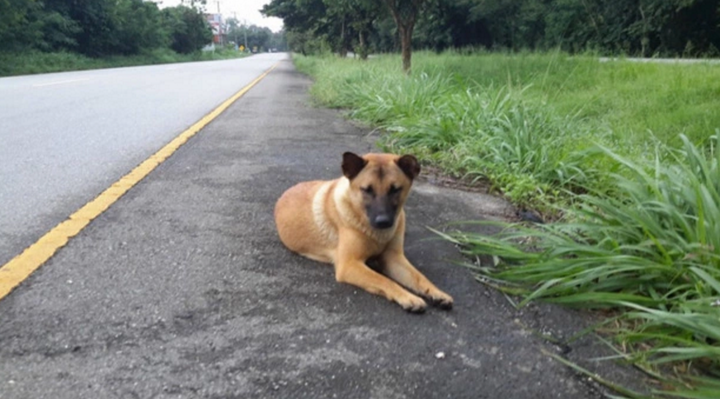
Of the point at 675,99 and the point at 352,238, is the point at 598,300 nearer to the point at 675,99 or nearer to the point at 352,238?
the point at 352,238

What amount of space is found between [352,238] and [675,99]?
703 cm

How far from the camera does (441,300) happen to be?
2979 millimetres

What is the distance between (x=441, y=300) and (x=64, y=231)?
93.0 inches

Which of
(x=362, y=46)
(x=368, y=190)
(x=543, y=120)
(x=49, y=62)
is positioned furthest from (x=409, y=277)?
(x=49, y=62)

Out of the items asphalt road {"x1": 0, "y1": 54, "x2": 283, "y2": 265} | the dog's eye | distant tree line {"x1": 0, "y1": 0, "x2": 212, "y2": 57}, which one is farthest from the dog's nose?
distant tree line {"x1": 0, "y1": 0, "x2": 212, "y2": 57}

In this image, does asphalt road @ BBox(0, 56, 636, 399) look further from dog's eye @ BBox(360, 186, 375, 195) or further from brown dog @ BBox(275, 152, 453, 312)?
dog's eye @ BBox(360, 186, 375, 195)

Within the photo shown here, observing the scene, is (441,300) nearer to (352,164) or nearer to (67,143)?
(352,164)

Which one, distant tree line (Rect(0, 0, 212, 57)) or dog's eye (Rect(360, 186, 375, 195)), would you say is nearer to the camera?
dog's eye (Rect(360, 186, 375, 195))

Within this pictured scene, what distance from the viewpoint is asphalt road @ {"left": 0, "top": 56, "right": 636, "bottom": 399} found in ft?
7.39

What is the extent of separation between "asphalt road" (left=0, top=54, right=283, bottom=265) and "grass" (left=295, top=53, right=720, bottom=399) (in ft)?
8.79

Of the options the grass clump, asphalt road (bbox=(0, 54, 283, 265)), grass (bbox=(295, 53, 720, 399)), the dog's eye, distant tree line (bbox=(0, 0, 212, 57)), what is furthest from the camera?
distant tree line (bbox=(0, 0, 212, 57))

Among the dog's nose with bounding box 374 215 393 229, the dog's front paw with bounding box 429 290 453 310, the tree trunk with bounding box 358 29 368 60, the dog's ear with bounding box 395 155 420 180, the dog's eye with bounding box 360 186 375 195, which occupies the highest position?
the tree trunk with bounding box 358 29 368 60

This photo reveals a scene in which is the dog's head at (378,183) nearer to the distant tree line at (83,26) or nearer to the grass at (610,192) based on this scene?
the grass at (610,192)

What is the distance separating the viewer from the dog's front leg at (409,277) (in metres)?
2.99
